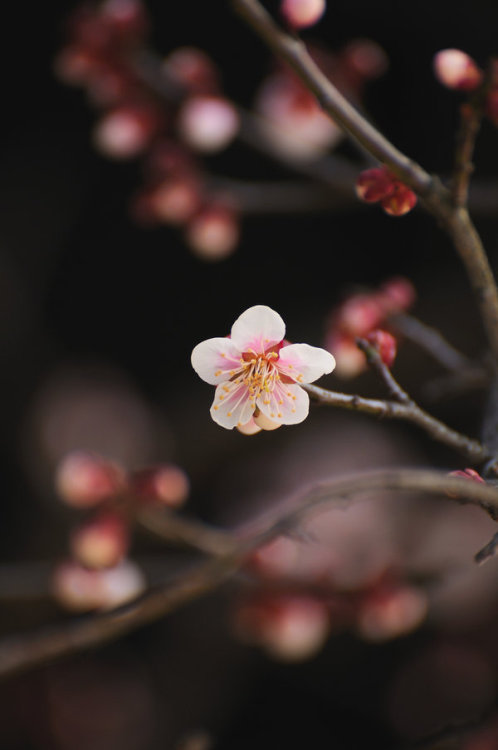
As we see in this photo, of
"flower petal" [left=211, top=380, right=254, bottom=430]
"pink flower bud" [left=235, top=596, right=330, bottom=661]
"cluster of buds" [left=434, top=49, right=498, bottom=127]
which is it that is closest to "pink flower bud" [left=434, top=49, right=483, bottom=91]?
"cluster of buds" [left=434, top=49, right=498, bottom=127]

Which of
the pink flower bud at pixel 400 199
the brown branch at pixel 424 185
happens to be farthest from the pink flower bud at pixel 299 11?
the pink flower bud at pixel 400 199

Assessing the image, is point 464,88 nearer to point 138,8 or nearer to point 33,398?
point 138,8

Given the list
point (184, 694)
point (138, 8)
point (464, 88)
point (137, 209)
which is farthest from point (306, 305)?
point (464, 88)

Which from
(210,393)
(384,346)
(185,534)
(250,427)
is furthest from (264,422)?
(210,393)

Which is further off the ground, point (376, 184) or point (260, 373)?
point (376, 184)

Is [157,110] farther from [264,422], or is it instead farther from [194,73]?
[264,422]

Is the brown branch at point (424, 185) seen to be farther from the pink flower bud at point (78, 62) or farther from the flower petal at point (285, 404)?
the pink flower bud at point (78, 62)
